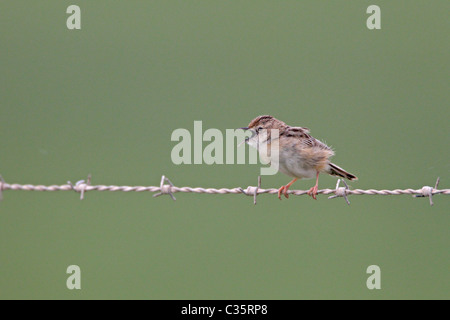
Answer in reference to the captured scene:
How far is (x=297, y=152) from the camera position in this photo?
6285 mm

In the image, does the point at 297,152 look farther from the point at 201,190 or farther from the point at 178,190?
the point at 178,190

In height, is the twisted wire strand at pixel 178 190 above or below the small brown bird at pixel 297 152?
below

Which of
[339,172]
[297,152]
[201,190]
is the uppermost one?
[297,152]

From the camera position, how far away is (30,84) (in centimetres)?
1297

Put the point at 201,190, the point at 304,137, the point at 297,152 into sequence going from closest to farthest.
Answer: the point at 201,190
the point at 297,152
the point at 304,137

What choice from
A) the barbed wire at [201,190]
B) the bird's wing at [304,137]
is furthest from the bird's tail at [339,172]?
the barbed wire at [201,190]

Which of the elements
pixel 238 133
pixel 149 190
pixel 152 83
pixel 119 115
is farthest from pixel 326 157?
pixel 152 83

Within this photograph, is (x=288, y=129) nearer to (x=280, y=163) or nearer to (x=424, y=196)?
(x=280, y=163)

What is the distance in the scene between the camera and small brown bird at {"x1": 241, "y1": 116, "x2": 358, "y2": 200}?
20.6 feet

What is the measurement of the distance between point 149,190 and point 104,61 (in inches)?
370

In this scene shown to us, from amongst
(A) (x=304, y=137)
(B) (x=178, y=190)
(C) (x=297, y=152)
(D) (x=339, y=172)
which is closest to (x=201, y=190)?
(B) (x=178, y=190)

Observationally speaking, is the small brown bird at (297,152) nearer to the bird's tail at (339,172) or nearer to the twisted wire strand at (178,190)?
the bird's tail at (339,172)

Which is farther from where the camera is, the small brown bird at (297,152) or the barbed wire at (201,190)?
the small brown bird at (297,152)

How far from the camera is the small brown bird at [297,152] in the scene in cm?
628
